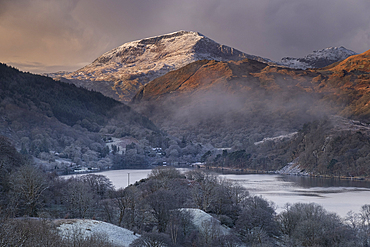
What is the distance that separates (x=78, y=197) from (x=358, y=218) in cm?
3902

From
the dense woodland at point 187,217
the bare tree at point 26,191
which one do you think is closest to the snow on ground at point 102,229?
the dense woodland at point 187,217

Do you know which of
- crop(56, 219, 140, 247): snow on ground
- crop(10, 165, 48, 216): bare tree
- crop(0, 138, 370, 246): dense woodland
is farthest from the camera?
crop(10, 165, 48, 216): bare tree

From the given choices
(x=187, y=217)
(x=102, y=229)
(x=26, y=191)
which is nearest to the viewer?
(x=102, y=229)

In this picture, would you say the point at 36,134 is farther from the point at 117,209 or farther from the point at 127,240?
the point at 127,240

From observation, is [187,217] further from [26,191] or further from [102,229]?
[26,191]

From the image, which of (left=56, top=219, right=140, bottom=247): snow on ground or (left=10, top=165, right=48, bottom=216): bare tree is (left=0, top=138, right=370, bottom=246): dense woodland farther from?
(left=56, top=219, right=140, bottom=247): snow on ground

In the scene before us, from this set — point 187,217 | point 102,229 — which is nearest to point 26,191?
point 102,229

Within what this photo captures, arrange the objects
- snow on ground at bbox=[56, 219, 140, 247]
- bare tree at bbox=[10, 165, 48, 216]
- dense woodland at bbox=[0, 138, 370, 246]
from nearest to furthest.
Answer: snow on ground at bbox=[56, 219, 140, 247] → dense woodland at bbox=[0, 138, 370, 246] → bare tree at bbox=[10, 165, 48, 216]

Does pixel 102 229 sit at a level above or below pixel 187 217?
above

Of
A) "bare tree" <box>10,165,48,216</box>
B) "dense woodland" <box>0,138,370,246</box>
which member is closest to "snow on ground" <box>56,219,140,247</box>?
"dense woodland" <box>0,138,370,246</box>

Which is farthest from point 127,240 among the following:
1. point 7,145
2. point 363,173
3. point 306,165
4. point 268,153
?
point 268,153

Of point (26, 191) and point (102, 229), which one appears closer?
point (102, 229)

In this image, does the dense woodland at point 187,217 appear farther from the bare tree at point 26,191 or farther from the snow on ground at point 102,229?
the snow on ground at point 102,229

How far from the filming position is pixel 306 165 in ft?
504
